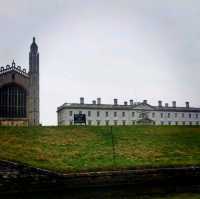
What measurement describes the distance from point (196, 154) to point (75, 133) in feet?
36.9

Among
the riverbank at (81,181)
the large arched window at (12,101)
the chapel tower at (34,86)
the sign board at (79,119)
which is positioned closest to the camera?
the riverbank at (81,181)

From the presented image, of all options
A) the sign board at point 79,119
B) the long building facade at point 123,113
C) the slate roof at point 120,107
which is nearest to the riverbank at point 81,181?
the sign board at point 79,119

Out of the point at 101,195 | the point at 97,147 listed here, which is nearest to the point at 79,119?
the point at 97,147

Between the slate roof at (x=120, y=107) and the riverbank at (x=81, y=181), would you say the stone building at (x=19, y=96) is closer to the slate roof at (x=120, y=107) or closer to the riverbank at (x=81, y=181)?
the riverbank at (x=81, y=181)

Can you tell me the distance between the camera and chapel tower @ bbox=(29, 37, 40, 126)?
55594 mm

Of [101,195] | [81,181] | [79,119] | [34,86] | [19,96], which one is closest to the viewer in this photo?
[101,195]

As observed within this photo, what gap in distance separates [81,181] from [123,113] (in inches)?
2985

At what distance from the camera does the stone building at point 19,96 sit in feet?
180

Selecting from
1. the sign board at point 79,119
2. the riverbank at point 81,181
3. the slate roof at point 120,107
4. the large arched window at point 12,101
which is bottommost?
the riverbank at point 81,181

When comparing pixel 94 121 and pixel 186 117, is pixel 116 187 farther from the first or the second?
pixel 186 117

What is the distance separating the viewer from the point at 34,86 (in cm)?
5734

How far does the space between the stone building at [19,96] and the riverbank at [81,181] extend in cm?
3151

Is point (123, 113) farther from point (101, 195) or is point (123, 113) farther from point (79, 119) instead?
point (101, 195)

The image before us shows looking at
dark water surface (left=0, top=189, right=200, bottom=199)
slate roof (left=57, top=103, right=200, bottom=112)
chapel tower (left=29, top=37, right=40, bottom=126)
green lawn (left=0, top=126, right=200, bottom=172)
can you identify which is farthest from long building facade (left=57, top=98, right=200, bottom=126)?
dark water surface (left=0, top=189, right=200, bottom=199)
